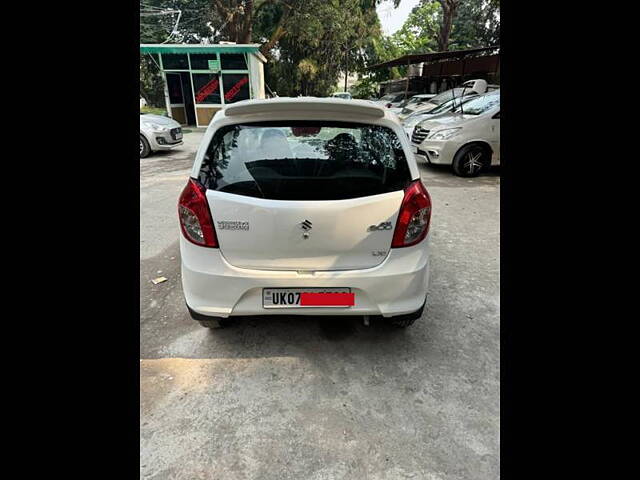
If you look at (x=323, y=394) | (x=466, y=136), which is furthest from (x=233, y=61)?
(x=323, y=394)

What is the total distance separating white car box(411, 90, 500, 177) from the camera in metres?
7.41

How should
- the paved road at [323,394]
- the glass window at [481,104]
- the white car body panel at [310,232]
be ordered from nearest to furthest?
the paved road at [323,394] → the white car body panel at [310,232] → the glass window at [481,104]

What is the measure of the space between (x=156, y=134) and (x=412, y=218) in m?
9.23

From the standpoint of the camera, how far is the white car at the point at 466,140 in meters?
7.41

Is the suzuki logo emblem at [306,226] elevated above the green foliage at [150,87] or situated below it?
below

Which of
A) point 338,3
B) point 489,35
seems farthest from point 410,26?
point 338,3

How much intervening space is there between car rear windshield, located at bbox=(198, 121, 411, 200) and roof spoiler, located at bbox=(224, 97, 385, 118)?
0.24 feet

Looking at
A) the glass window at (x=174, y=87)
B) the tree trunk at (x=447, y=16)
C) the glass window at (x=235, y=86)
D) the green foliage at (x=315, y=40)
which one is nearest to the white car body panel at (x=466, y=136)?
the glass window at (x=235, y=86)

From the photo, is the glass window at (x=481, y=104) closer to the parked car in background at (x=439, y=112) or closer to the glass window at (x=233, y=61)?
the parked car in background at (x=439, y=112)

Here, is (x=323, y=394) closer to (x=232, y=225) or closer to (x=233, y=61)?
(x=232, y=225)

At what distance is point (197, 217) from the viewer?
206 centimetres

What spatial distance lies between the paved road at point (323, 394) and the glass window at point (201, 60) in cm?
1426

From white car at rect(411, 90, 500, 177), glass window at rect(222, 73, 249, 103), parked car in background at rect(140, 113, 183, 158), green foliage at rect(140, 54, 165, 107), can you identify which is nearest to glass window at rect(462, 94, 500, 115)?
white car at rect(411, 90, 500, 177)
